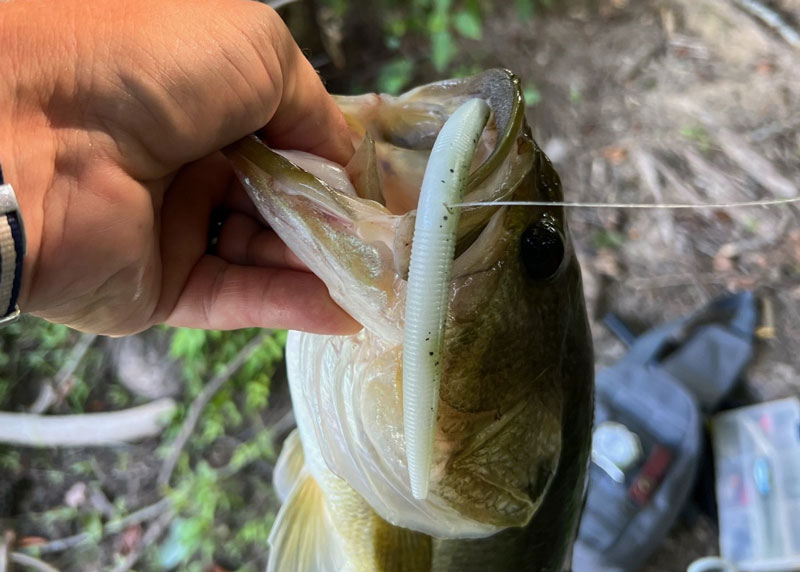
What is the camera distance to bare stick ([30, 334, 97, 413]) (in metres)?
2.61

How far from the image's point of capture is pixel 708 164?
3.24 meters

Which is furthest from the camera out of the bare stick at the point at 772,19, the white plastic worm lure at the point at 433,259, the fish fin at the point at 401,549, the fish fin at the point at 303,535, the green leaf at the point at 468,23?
the bare stick at the point at 772,19

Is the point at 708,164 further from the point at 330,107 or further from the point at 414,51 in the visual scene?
the point at 330,107

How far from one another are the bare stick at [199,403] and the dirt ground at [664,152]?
8cm

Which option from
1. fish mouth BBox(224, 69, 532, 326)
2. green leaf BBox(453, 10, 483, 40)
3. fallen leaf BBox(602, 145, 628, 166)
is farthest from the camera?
fallen leaf BBox(602, 145, 628, 166)

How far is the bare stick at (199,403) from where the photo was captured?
2.52 metres

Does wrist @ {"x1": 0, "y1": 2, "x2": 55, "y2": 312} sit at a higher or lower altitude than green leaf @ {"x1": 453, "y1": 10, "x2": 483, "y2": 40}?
higher

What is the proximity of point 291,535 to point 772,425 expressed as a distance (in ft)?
6.76

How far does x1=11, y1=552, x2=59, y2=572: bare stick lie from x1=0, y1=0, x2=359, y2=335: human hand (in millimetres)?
1778

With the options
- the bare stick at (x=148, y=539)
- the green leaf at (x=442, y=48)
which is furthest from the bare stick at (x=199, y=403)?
the green leaf at (x=442, y=48)

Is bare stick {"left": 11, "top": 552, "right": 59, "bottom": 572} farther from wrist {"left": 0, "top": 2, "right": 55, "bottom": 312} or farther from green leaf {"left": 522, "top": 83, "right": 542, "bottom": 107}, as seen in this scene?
green leaf {"left": 522, "top": 83, "right": 542, "bottom": 107}

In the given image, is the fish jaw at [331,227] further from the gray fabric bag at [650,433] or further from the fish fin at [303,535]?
the gray fabric bag at [650,433]

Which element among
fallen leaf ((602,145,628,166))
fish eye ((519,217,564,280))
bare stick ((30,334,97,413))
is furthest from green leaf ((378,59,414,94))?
fish eye ((519,217,564,280))

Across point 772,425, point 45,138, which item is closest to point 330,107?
point 45,138
